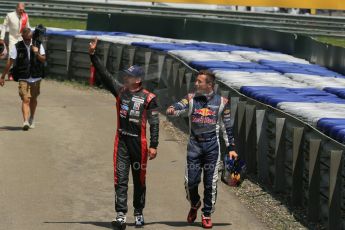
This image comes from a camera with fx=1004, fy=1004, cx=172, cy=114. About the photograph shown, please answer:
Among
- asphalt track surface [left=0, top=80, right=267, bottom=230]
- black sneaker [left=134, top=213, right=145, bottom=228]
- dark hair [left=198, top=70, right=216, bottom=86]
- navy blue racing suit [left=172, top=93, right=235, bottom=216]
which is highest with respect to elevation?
dark hair [left=198, top=70, right=216, bottom=86]

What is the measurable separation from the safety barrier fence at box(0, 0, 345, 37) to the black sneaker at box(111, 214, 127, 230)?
101 feet

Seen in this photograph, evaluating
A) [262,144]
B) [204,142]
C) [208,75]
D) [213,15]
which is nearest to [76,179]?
[262,144]

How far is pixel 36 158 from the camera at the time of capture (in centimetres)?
1449

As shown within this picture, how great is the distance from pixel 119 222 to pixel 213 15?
31619 millimetres

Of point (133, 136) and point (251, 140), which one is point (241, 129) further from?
point (133, 136)

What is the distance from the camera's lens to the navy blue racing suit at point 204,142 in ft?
35.3

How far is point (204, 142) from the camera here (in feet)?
35.3

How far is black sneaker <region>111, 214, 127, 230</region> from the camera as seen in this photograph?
1044 centimetres

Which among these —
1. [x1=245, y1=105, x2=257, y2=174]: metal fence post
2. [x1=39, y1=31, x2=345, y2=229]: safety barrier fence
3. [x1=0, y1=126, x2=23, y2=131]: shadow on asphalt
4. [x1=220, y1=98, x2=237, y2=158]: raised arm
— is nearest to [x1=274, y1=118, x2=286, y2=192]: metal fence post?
[x1=39, y1=31, x2=345, y2=229]: safety barrier fence

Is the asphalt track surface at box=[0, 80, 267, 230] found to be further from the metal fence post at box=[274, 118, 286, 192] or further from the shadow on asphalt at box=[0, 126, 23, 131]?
the metal fence post at box=[274, 118, 286, 192]

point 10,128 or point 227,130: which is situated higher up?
point 227,130

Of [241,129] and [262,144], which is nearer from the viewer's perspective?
[262,144]

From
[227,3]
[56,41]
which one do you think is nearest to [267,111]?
[56,41]

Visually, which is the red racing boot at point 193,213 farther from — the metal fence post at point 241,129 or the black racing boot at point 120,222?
the metal fence post at point 241,129
